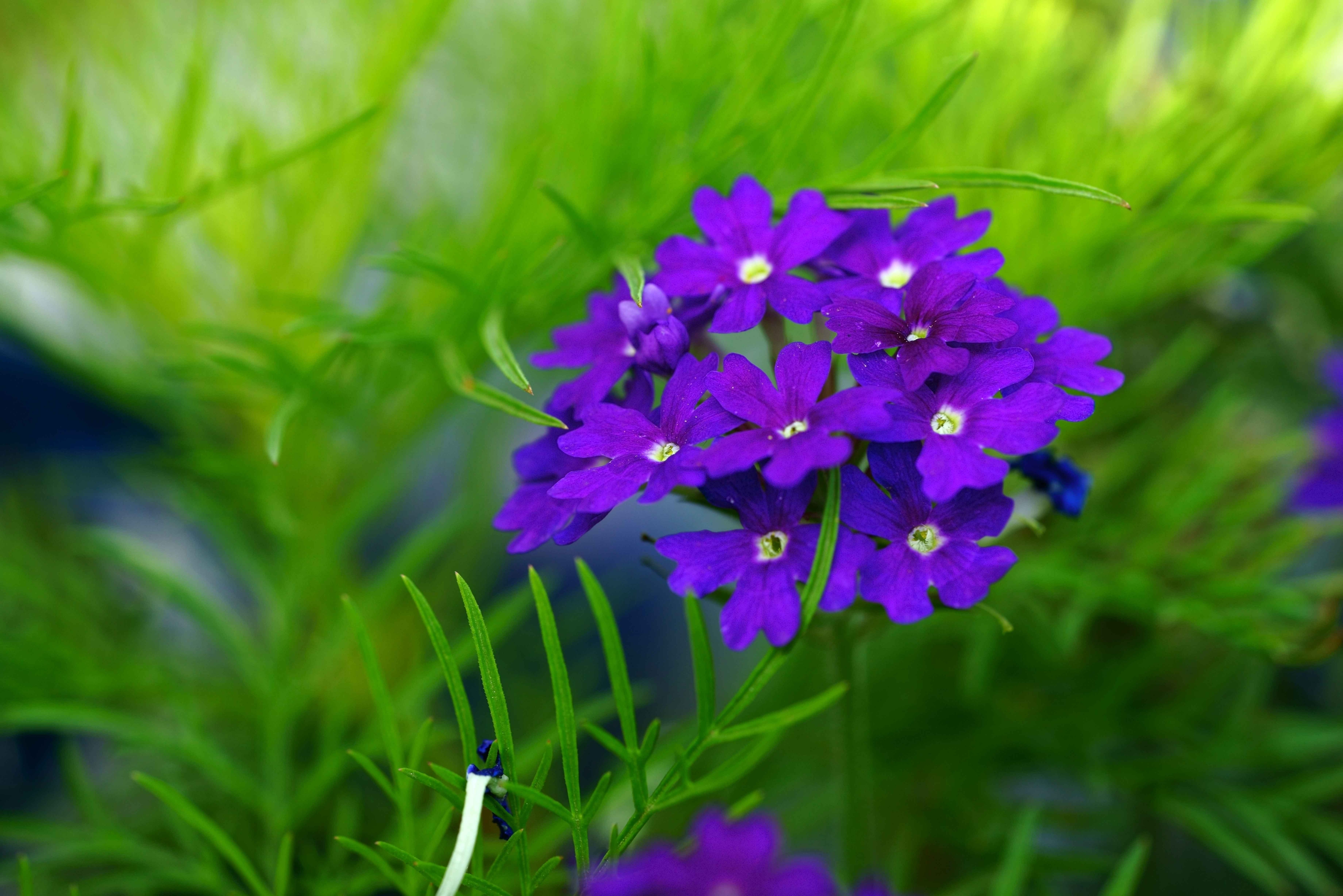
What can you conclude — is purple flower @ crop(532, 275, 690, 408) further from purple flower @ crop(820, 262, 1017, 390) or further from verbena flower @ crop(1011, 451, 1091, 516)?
verbena flower @ crop(1011, 451, 1091, 516)

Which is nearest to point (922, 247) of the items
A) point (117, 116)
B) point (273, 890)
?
point (273, 890)

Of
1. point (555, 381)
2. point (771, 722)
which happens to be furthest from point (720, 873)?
point (555, 381)

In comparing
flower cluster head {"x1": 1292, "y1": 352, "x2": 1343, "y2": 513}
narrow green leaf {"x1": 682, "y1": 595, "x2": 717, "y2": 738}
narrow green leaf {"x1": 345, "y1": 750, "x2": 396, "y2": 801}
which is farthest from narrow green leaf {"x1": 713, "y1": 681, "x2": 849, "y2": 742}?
flower cluster head {"x1": 1292, "y1": 352, "x2": 1343, "y2": 513}

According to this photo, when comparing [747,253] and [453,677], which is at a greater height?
[747,253]

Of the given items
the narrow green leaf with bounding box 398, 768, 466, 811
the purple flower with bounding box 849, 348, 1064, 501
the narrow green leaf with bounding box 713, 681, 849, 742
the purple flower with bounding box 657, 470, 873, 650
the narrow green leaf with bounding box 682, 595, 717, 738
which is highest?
the purple flower with bounding box 849, 348, 1064, 501

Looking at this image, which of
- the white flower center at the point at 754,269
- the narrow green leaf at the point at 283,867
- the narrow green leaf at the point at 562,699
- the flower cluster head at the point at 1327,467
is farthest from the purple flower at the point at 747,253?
the flower cluster head at the point at 1327,467

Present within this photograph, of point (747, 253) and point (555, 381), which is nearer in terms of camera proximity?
point (747, 253)

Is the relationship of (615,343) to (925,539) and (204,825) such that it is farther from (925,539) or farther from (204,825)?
(204,825)
